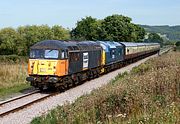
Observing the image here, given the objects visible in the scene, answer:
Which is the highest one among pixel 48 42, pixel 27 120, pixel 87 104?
pixel 48 42

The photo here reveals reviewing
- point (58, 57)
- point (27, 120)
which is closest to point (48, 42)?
point (58, 57)

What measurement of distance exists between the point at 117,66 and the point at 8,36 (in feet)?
139

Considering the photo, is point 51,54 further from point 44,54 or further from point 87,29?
point 87,29

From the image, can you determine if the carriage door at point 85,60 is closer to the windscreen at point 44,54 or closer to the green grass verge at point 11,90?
the green grass verge at point 11,90

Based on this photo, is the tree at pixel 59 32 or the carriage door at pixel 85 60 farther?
the tree at pixel 59 32

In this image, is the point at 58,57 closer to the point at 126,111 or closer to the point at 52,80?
the point at 52,80

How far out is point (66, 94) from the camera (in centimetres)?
2039

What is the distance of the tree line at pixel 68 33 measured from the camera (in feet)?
249

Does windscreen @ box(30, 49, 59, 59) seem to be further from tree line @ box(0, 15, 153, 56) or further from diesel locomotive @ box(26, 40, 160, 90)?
tree line @ box(0, 15, 153, 56)

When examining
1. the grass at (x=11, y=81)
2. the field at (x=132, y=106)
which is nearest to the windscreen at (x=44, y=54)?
the grass at (x=11, y=81)

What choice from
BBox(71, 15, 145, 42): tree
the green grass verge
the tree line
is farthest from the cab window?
BBox(71, 15, 145, 42): tree

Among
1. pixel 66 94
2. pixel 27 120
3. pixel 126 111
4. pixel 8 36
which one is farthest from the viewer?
pixel 8 36

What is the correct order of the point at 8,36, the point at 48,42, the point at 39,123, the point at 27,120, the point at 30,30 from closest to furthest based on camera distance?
the point at 39,123, the point at 27,120, the point at 48,42, the point at 8,36, the point at 30,30

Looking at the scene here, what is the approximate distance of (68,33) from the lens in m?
89.4
